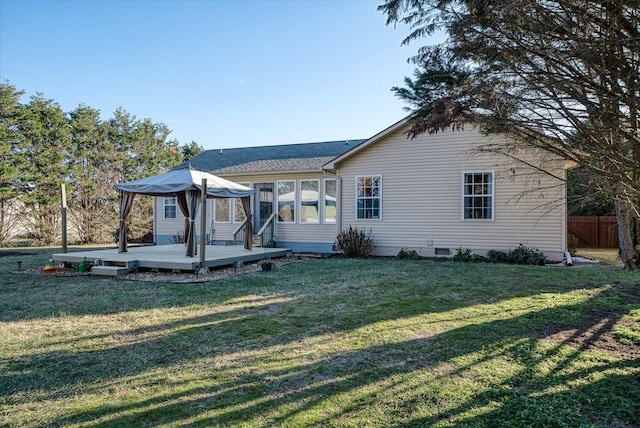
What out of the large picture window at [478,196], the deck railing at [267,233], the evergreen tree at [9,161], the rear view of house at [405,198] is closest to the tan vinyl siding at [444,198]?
the rear view of house at [405,198]

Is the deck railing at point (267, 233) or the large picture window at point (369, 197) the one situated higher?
the large picture window at point (369, 197)

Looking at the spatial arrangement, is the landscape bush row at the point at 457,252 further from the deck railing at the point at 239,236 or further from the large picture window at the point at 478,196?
the deck railing at the point at 239,236

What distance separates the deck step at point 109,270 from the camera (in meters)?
8.84

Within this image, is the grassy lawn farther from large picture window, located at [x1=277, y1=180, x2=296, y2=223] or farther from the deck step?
large picture window, located at [x1=277, y1=180, x2=296, y2=223]

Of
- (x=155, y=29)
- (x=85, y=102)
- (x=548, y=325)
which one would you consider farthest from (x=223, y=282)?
(x=85, y=102)

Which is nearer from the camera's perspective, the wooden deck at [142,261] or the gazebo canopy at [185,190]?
the wooden deck at [142,261]

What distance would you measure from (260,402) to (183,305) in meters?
3.64

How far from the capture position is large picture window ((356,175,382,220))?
12.5 meters

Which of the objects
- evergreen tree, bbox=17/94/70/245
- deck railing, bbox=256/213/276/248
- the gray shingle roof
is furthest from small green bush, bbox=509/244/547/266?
evergreen tree, bbox=17/94/70/245

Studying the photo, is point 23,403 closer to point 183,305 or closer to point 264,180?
point 183,305

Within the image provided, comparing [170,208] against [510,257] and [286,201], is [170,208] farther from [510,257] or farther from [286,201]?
[510,257]

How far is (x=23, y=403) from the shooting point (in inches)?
110

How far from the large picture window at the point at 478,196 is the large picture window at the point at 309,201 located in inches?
197

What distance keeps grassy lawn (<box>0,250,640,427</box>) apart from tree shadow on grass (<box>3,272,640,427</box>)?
0.01 meters
